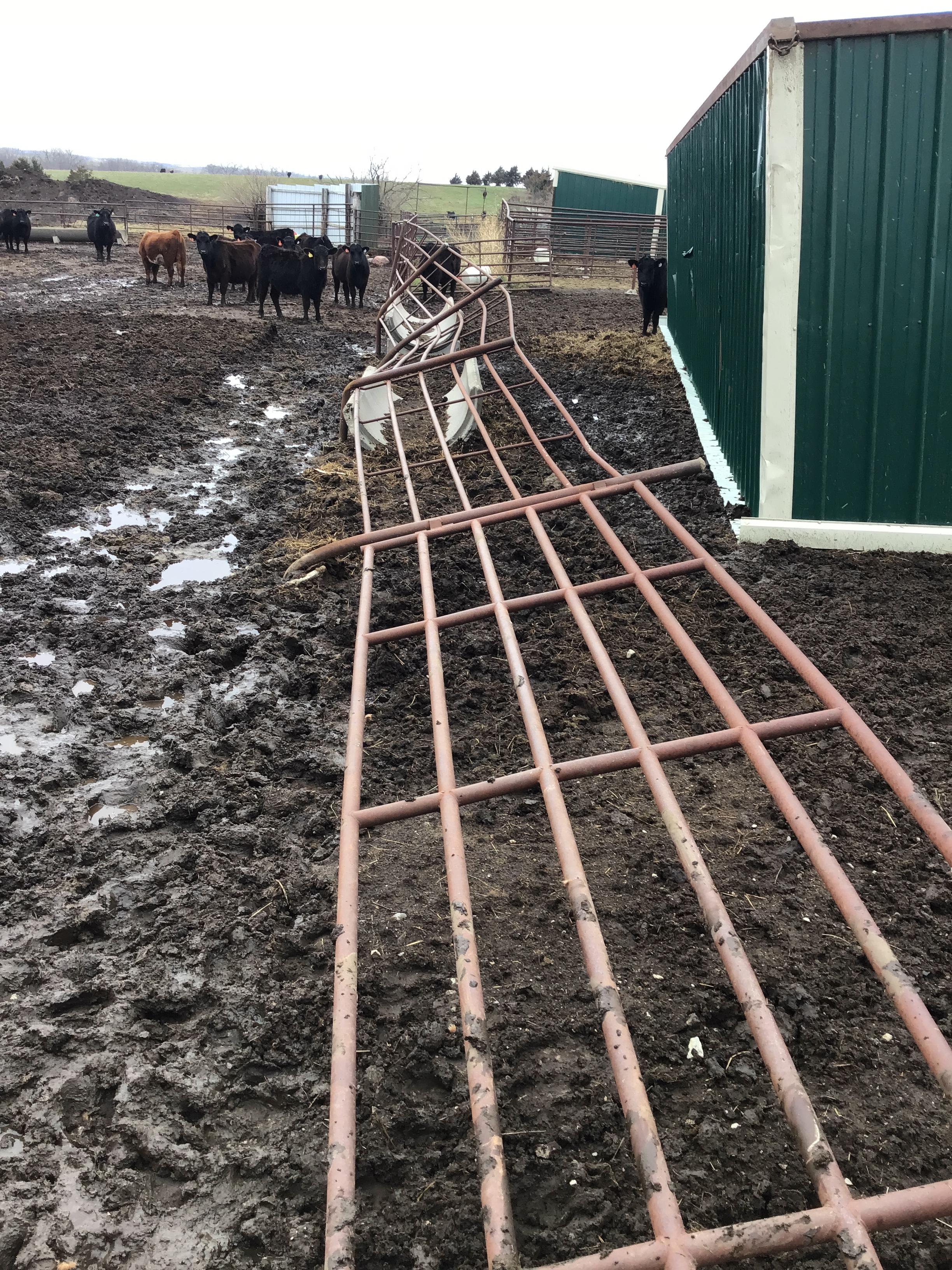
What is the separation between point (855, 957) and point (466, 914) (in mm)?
1105

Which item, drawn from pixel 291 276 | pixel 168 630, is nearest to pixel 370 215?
pixel 291 276

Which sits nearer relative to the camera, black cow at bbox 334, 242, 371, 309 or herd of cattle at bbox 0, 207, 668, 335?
herd of cattle at bbox 0, 207, 668, 335

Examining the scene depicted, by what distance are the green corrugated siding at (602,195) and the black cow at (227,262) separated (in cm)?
1379

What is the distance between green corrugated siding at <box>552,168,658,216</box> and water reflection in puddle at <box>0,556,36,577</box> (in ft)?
85.4

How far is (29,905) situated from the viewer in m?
2.88

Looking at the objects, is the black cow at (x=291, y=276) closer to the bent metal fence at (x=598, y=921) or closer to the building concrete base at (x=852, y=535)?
the building concrete base at (x=852, y=535)

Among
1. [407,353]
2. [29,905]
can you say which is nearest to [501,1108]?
[29,905]

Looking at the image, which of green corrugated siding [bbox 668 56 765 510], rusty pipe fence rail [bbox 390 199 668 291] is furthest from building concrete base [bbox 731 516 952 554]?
rusty pipe fence rail [bbox 390 199 668 291]

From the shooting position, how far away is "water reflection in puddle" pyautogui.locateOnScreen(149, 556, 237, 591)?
18.2 feet

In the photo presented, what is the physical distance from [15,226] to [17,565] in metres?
25.5

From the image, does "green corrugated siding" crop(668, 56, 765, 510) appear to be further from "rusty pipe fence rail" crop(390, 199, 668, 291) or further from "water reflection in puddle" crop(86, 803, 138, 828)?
"rusty pipe fence rail" crop(390, 199, 668, 291)

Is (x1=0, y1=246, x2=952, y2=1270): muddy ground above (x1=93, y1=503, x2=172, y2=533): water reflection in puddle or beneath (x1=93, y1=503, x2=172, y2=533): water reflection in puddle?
beneath

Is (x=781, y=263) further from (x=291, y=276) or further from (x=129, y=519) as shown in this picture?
(x=291, y=276)

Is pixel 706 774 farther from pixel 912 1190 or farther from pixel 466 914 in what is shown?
pixel 912 1190
